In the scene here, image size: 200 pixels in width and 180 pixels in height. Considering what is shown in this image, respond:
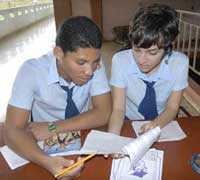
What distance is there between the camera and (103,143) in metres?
1.00

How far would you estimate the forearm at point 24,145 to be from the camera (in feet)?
3.02

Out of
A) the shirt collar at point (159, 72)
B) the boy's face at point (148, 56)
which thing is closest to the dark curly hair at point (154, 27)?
the boy's face at point (148, 56)

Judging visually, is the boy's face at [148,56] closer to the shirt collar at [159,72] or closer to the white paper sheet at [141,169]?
the shirt collar at [159,72]

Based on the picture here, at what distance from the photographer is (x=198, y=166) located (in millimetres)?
904

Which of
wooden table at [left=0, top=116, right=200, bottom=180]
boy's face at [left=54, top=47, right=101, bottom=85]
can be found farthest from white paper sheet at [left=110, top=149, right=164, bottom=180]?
boy's face at [left=54, top=47, right=101, bottom=85]

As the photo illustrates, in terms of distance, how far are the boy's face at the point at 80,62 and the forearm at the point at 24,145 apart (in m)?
0.32

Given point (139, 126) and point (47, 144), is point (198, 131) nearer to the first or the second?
point (139, 126)

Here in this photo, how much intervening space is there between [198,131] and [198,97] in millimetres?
2043

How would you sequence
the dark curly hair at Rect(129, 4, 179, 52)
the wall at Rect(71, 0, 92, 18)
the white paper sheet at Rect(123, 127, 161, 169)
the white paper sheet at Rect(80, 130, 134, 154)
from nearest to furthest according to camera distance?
1. the white paper sheet at Rect(123, 127, 161, 169)
2. the white paper sheet at Rect(80, 130, 134, 154)
3. the dark curly hair at Rect(129, 4, 179, 52)
4. the wall at Rect(71, 0, 92, 18)

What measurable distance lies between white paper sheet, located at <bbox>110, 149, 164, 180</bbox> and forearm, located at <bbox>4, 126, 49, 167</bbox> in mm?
252

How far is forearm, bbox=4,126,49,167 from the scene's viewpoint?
92cm

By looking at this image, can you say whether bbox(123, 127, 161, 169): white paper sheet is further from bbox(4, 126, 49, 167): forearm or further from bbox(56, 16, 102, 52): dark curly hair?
bbox(56, 16, 102, 52): dark curly hair

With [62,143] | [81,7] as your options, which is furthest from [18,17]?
[62,143]

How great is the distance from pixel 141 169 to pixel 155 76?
0.60 m
